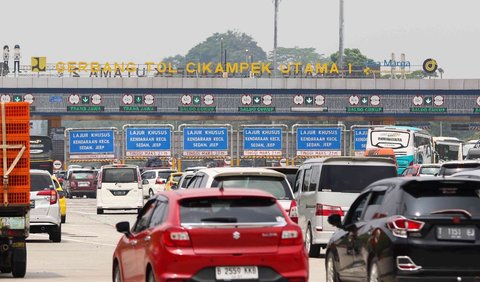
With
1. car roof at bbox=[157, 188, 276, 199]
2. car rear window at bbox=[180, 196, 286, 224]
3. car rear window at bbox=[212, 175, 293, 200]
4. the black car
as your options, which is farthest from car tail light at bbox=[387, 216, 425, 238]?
car rear window at bbox=[212, 175, 293, 200]

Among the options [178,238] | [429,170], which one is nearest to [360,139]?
[429,170]

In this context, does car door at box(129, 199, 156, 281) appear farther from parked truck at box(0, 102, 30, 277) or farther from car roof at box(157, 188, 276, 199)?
parked truck at box(0, 102, 30, 277)

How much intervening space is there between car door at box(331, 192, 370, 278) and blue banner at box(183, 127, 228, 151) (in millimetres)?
65629

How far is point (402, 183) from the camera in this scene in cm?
1509

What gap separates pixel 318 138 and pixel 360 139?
8.07 ft

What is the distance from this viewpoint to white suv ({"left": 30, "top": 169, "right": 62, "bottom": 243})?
1158 inches

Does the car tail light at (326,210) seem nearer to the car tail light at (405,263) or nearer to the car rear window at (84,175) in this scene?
the car tail light at (405,263)

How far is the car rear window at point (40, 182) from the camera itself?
30.0 metres

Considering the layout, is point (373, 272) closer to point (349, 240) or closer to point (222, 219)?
point (349, 240)

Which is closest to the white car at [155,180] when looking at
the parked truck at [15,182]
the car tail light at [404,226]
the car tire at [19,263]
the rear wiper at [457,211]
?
the parked truck at [15,182]

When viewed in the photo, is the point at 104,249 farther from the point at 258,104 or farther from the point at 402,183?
the point at 258,104

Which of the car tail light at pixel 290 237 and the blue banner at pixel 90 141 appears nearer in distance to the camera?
the car tail light at pixel 290 237

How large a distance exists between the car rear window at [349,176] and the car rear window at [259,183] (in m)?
2.64

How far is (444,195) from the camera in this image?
15055mm
